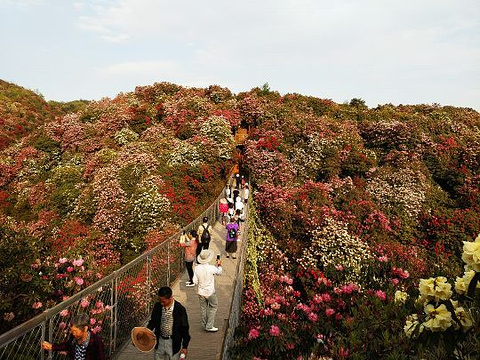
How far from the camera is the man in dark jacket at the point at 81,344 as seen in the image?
3418mm

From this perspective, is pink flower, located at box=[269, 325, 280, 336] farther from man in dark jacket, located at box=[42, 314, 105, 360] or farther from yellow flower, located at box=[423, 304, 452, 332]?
yellow flower, located at box=[423, 304, 452, 332]

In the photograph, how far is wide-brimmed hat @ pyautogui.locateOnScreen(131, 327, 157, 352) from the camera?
3.80m

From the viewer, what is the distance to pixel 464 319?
7.88ft

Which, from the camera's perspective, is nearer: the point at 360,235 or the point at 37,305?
the point at 37,305

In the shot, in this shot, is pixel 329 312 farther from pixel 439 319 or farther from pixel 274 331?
pixel 439 319

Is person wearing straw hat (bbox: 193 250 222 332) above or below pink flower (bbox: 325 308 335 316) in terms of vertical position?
above

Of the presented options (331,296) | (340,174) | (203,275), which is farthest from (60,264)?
(340,174)

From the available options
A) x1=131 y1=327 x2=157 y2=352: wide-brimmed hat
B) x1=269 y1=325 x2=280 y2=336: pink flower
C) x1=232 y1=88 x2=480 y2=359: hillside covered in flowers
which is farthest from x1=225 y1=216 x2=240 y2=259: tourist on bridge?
x1=131 y1=327 x2=157 y2=352: wide-brimmed hat

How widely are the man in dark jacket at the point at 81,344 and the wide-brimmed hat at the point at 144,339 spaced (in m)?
0.40

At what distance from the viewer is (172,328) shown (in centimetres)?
408

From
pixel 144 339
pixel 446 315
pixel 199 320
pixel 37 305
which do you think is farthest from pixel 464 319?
pixel 37 305

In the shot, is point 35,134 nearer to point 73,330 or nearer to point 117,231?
point 117,231

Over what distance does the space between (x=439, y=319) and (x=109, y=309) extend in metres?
5.01

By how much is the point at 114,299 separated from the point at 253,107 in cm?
2597
